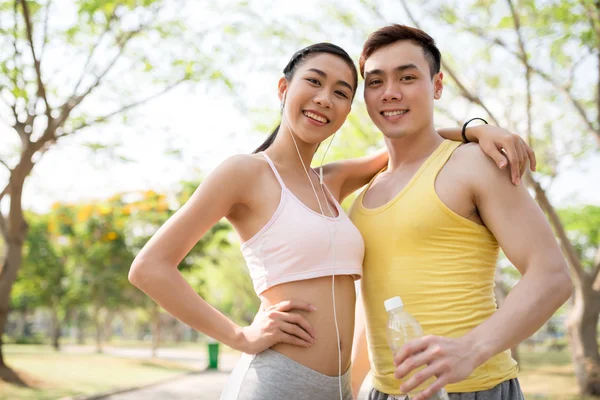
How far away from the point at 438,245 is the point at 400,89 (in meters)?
0.72

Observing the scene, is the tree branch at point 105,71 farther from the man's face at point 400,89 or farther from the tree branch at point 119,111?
the man's face at point 400,89

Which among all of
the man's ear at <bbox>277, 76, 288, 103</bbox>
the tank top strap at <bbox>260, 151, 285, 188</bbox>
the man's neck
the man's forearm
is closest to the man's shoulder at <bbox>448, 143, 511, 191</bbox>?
the man's neck

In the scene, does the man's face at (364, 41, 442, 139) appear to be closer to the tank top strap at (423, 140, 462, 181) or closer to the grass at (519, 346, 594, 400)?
the tank top strap at (423, 140, 462, 181)

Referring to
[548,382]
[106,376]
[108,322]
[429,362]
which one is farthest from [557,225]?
[108,322]

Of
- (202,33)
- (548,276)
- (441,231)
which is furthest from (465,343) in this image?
(202,33)

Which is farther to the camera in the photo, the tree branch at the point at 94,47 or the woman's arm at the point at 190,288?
the tree branch at the point at 94,47

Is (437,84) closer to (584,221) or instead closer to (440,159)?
(440,159)

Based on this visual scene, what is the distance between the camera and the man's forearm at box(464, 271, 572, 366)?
1893mm

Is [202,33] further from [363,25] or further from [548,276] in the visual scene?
[548,276]

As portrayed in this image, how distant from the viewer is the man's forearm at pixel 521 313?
1893 mm

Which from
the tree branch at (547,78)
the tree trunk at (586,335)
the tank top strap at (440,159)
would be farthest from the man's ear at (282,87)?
the tree trunk at (586,335)

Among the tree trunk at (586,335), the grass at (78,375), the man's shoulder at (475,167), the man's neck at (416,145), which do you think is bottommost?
the grass at (78,375)

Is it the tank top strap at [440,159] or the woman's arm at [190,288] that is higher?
the tank top strap at [440,159]

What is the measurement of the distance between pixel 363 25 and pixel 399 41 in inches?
350
